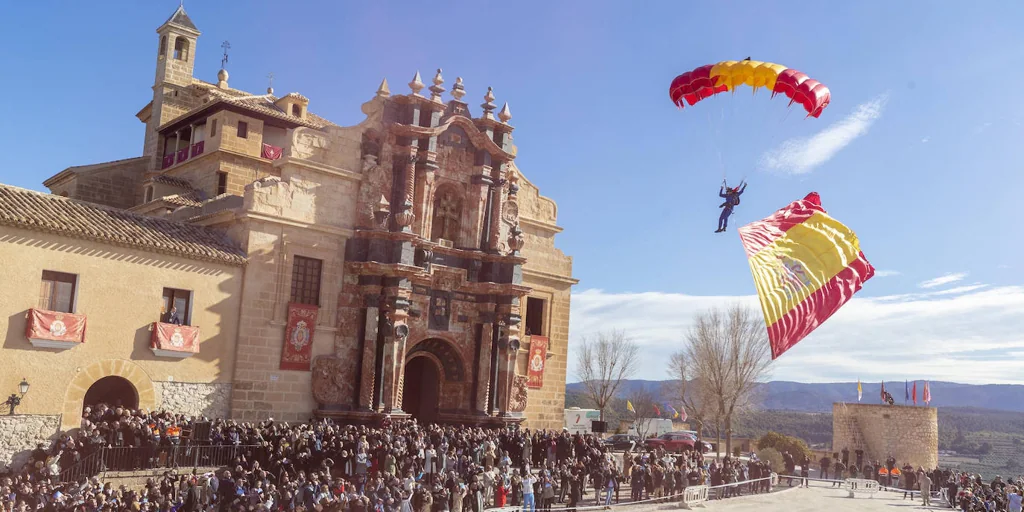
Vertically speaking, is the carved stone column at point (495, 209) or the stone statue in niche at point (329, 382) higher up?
the carved stone column at point (495, 209)

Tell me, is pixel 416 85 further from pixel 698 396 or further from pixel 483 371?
pixel 698 396

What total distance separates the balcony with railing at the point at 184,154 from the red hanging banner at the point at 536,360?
16.3 metres

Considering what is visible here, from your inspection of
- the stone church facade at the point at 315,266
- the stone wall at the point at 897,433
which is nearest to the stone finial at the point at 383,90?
the stone church facade at the point at 315,266

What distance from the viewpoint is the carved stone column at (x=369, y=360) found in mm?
31422

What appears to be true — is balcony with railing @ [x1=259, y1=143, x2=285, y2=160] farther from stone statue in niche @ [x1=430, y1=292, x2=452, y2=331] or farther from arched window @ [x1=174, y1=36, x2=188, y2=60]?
stone statue in niche @ [x1=430, y1=292, x2=452, y2=331]

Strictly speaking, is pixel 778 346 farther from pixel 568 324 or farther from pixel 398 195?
pixel 568 324

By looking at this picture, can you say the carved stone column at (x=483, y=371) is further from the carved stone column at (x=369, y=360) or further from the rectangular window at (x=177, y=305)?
the rectangular window at (x=177, y=305)

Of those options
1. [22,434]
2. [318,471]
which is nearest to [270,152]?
[22,434]

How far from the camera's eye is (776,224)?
54.8ft

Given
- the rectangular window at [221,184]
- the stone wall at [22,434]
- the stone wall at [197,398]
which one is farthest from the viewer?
the rectangular window at [221,184]

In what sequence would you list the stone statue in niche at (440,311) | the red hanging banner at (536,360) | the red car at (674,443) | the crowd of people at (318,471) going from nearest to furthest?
the crowd of people at (318,471) → the stone statue in niche at (440,311) → the red hanging banner at (536,360) → the red car at (674,443)

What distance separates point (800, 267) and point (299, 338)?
1922 centimetres

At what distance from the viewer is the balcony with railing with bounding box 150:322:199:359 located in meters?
26.5

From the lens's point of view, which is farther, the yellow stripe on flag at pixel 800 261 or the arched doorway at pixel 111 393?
the arched doorway at pixel 111 393
